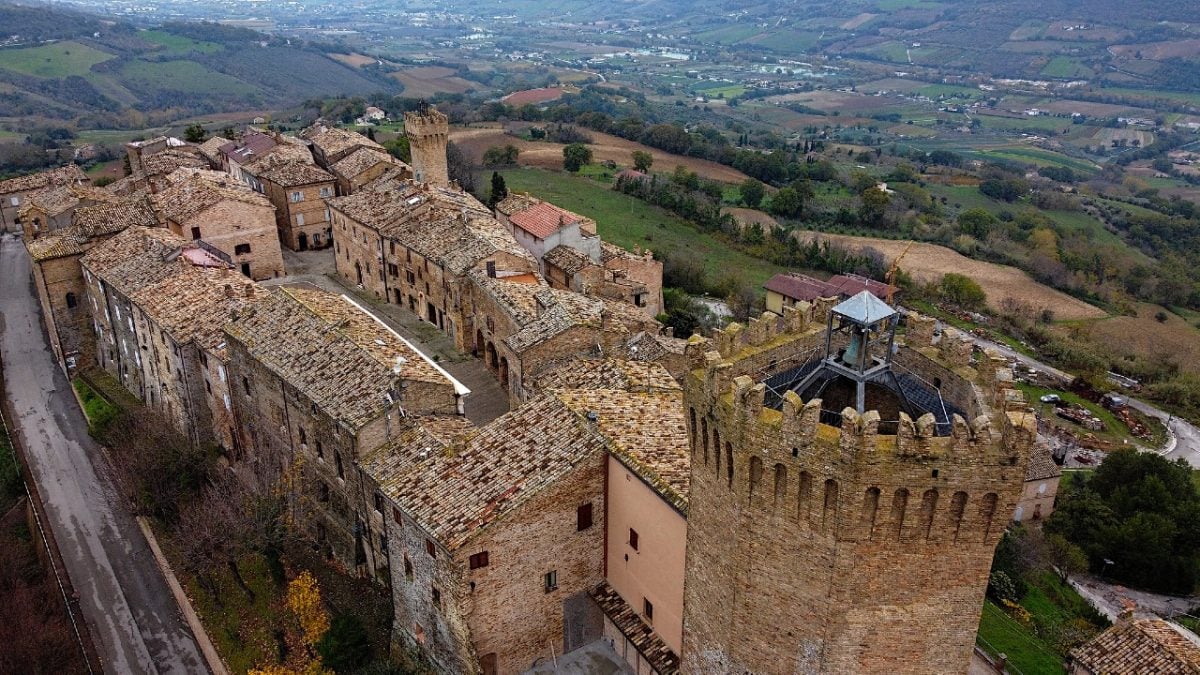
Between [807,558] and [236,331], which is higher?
[807,558]

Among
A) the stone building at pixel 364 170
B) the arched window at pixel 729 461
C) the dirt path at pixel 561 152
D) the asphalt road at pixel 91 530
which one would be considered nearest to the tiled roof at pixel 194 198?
the stone building at pixel 364 170

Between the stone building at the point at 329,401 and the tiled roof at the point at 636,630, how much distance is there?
729cm

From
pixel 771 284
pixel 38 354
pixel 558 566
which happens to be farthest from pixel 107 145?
→ pixel 558 566

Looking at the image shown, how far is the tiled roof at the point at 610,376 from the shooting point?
29.3 m

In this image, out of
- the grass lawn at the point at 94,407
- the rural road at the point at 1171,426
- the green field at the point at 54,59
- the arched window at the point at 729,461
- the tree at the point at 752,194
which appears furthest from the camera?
the green field at the point at 54,59

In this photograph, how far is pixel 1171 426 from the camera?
63469mm

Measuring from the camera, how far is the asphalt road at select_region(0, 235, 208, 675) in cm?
3127

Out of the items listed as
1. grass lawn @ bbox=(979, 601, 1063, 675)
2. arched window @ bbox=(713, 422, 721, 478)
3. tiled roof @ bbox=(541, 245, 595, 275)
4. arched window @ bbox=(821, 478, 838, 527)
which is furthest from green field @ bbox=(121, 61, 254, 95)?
arched window @ bbox=(821, 478, 838, 527)

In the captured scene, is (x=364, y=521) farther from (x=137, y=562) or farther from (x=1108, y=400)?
(x=1108, y=400)

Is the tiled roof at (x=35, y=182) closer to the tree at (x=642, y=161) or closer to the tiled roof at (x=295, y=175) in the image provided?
the tiled roof at (x=295, y=175)

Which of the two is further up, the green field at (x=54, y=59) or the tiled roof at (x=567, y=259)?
the tiled roof at (x=567, y=259)

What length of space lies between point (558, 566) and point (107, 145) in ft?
373

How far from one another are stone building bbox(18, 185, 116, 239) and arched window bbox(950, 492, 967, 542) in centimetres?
5878

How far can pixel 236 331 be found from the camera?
33.6 meters
